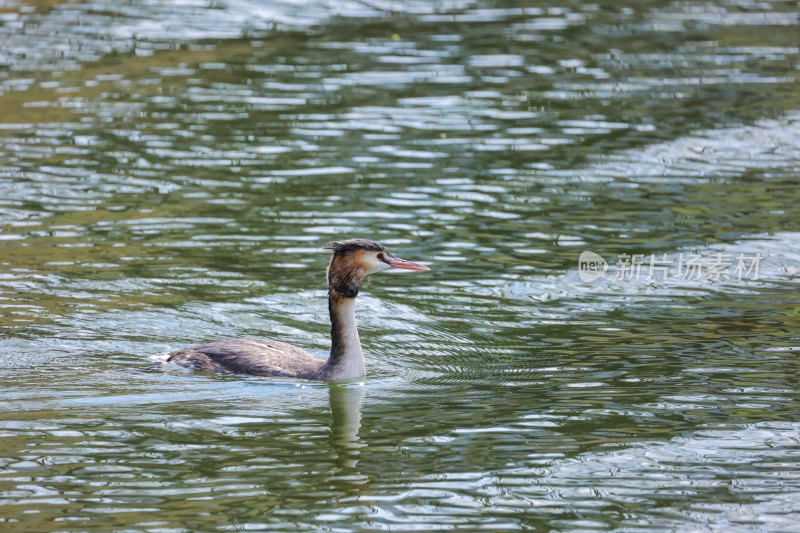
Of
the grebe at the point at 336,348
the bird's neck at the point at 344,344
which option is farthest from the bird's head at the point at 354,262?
the bird's neck at the point at 344,344

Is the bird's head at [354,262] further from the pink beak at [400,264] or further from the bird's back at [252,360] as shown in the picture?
the bird's back at [252,360]

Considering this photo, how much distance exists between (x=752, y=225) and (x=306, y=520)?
32.5ft

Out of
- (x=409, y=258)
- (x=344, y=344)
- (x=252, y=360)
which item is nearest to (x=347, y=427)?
(x=344, y=344)

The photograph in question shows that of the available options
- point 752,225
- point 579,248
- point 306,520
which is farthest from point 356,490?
point 752,225

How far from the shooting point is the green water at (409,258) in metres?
9.58

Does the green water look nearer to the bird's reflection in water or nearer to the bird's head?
the bird's reflection in water

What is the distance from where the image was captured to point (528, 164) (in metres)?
19.8

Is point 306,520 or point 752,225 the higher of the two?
point 752,225

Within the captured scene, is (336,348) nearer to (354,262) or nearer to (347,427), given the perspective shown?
(354,262)

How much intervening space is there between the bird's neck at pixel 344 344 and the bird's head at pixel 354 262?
0.11m

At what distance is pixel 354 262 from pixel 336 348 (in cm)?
86

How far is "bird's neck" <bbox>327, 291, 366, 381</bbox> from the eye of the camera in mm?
12227

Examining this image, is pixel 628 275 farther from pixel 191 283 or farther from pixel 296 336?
pixel 191 283

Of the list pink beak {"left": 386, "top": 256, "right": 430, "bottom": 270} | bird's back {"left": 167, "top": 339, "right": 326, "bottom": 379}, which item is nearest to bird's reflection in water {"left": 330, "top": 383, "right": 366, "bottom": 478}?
bird's back {"left": 167, "top": 339, "right": 326, "bottom": 379}
